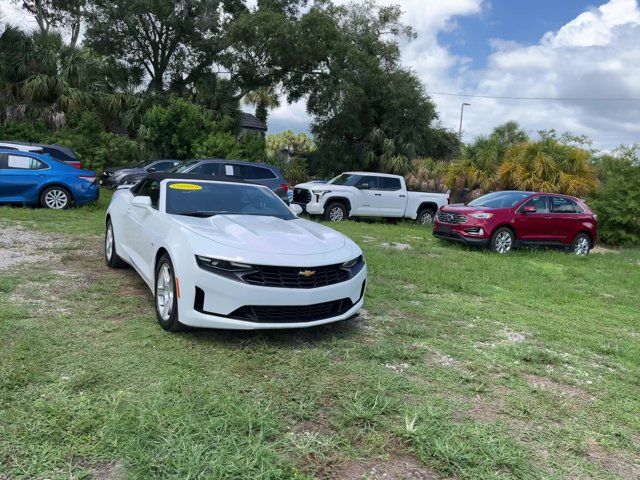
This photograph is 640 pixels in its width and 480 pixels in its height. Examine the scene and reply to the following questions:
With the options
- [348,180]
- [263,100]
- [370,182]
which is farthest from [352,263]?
[263,100]

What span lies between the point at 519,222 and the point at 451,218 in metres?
1.47

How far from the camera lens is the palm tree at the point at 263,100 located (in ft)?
95.0

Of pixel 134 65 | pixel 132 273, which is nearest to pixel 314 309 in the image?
pixel 132 273

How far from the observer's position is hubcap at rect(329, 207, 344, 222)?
608 inches

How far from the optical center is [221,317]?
4.09 meters

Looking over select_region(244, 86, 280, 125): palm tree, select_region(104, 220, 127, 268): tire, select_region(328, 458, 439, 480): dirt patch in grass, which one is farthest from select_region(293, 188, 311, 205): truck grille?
select_region(244, 86, 280, 125): palm tree

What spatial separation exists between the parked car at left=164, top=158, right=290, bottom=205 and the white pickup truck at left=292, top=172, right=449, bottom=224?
1719mm

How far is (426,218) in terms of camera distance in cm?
1753

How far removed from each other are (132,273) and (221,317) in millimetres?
3068

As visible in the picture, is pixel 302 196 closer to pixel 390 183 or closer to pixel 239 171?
pixel 239 171

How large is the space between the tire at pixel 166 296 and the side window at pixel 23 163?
8.89m

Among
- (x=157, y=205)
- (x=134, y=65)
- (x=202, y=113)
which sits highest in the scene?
(x=134, y=65)

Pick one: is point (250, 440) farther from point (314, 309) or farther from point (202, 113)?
point (202, 113)

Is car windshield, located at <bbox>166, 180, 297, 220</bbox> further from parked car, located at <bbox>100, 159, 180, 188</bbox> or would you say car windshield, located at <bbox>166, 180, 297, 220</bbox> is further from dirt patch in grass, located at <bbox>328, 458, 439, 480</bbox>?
parked car, located at <bbox>100, 159, 180, 188</bbox>
